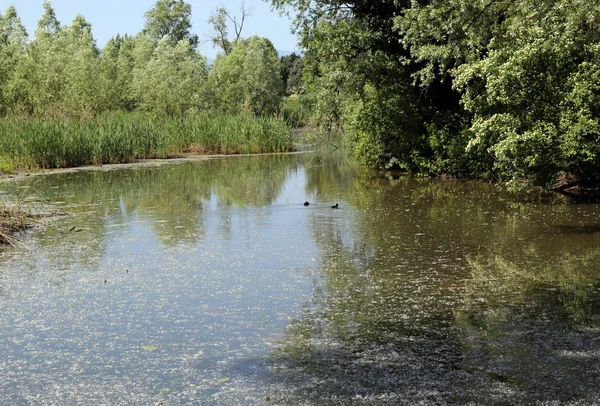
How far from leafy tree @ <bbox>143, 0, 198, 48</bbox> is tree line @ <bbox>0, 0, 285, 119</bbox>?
9.13 metres

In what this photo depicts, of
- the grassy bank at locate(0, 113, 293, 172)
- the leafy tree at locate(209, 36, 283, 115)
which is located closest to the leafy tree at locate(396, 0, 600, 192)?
the grassy bank at locate(0, 113, 293, 172)

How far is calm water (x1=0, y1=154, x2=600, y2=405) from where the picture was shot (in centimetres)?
458

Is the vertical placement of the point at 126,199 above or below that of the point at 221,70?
below

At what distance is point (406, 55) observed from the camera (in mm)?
17391

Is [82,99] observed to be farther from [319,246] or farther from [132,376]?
[132,376]

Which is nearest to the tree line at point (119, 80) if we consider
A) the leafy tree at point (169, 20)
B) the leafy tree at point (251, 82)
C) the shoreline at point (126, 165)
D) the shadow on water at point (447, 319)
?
the leafy tree at point (251, 82)

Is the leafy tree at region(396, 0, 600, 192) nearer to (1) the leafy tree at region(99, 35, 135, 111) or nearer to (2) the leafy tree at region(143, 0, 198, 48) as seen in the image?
(1) the leafy tree at region(99, 35, 135, 111)

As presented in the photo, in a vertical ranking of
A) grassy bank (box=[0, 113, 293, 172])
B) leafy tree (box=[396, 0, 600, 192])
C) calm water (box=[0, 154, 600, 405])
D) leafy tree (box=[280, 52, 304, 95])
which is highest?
leafy tree (box=[280, 52, 304, 95])

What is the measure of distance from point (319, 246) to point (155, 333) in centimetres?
381

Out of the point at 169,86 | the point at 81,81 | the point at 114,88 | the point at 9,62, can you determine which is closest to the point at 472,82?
the point at 169,86

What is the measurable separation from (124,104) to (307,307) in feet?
118

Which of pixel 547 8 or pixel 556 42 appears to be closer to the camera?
pixel 547 8

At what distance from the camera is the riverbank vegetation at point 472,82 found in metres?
11.3

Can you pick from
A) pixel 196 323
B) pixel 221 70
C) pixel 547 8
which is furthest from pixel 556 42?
pixel 221 70
